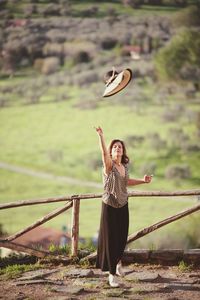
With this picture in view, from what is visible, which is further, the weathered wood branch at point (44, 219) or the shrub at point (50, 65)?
the shrub at point (50, 65)

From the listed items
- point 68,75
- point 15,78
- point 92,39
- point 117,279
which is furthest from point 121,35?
point 117,279

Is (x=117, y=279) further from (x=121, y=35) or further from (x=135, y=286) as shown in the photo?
(x=121, y=35)

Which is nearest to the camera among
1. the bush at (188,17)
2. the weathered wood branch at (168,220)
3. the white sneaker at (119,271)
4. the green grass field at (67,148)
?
the white sneaker at (119,271)

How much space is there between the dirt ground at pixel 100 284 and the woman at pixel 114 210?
24 cm

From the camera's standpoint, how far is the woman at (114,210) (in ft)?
15.9

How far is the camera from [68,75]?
27.6 m

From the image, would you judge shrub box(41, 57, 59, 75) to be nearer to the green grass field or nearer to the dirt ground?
the green grass field

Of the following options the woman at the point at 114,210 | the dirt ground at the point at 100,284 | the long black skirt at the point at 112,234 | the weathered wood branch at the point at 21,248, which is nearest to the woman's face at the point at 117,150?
the woman at the point at 114,210

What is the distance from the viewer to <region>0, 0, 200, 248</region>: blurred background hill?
25.6 metres

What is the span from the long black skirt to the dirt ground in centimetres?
26

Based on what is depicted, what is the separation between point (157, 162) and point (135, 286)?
21.8 m

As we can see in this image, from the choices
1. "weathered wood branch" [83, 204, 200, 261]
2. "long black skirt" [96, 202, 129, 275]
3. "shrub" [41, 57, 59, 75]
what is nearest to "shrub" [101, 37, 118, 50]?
"shrub" [41, 57, 59, 75]

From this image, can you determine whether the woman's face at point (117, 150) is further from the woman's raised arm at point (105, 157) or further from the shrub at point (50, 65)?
the shrub at point (50, 65)

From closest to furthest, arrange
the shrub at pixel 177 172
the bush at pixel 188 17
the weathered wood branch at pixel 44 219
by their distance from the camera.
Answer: the weathered wood branch at pixel 44 219, the shrub at pixel 177 172, the bush at pixel 188 17
